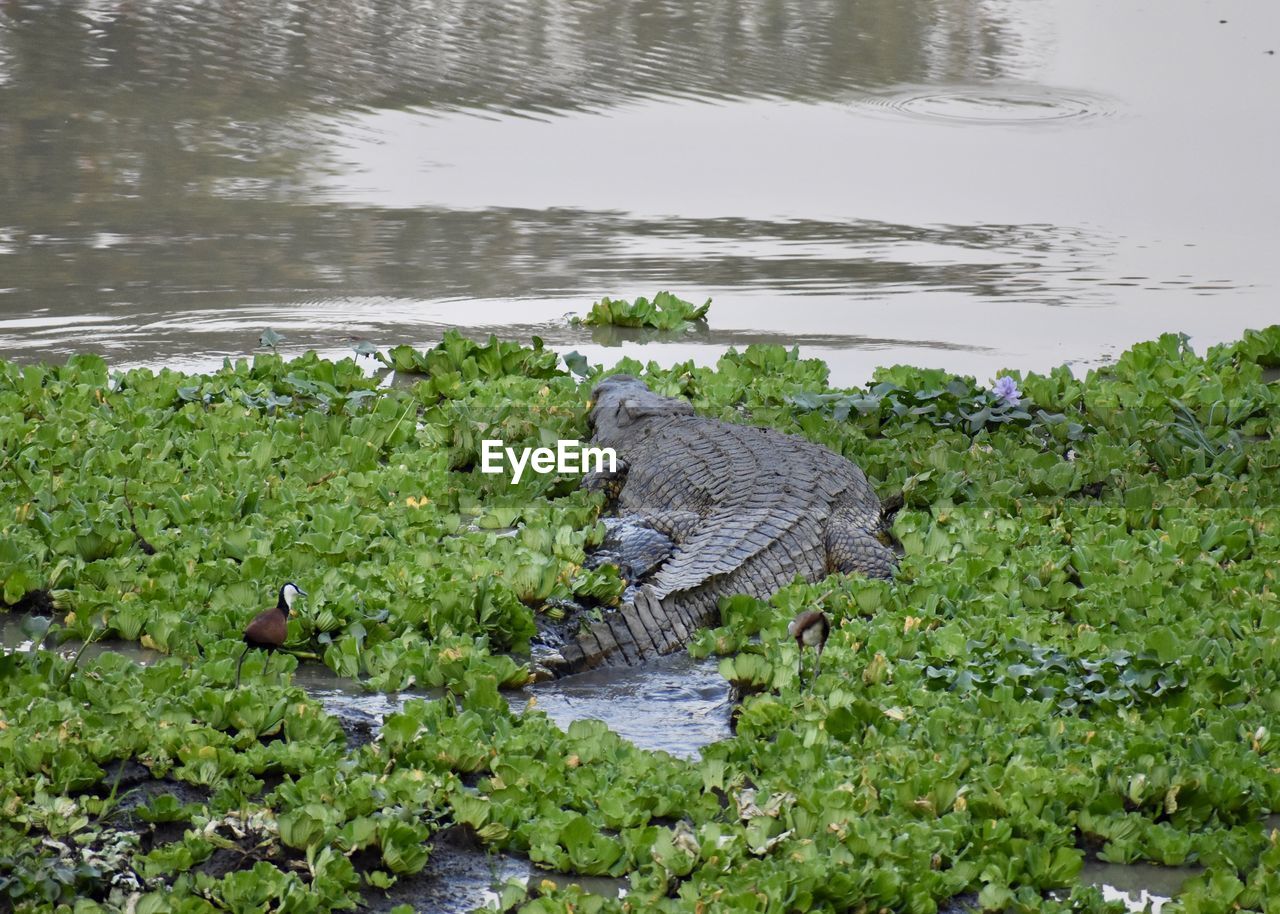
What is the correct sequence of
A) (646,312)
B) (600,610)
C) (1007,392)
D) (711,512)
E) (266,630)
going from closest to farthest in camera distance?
1. (266,630)
2. (600,610)
3. (711,512)
4. (1007,392)
5. (646,312)

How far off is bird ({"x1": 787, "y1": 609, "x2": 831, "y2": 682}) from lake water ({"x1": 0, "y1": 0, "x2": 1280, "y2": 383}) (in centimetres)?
360

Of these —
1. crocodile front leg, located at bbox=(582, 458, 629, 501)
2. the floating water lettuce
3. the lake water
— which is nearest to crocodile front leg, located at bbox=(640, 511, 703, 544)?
crocodile front leg, located at bbox=(582, 458, 629, 501)

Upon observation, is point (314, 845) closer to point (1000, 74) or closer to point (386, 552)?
point (386, 552)

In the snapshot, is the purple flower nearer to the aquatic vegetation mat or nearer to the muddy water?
the aquatic vegetation mat

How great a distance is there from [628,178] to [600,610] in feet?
22.1

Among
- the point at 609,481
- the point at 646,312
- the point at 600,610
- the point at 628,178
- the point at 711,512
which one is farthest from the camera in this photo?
the point at 628,178

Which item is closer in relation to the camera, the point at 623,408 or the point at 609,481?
the point at 609,481

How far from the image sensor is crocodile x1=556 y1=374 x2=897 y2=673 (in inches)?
190

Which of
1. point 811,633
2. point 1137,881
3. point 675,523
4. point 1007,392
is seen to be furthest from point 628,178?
point 1137,881

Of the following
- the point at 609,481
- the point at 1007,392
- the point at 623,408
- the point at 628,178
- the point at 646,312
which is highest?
the point at 628,178

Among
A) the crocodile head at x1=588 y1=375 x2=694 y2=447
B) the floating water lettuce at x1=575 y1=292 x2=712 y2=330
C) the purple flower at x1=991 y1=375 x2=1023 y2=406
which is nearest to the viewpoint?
the crocodile head at x1=588 y1=375 x2=694 y2=447

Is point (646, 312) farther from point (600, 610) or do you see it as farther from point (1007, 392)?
point (600, 610)

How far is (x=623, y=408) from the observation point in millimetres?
6867

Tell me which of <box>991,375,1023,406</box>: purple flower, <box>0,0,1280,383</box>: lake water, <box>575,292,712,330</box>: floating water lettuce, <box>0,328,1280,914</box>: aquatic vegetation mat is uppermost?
<box>0,0,1280,383</box>: lake water
